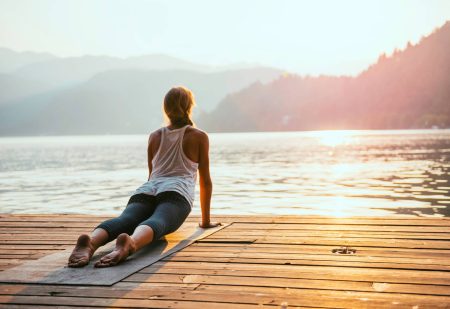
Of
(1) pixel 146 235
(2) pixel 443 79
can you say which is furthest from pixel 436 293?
(2) pixel 443 79

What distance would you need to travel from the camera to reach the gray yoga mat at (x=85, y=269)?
4262 millimetres

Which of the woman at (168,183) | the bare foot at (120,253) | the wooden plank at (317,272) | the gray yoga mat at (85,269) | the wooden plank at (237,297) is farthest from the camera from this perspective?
the woman at (168,183)

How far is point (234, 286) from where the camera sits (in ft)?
13.3

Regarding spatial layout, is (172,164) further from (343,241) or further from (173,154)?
(343,241)

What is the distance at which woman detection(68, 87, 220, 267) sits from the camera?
5.20 meters

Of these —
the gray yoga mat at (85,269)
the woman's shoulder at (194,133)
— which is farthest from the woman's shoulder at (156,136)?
the gray yoga mat at (85,269)

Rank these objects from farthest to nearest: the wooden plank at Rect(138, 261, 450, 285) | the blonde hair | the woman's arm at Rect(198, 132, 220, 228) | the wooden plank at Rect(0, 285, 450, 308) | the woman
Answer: the woman's arm at Rect(198, 132, 220, 228) < the blonde hair < the woman < the wooden plank at Rect(138, 261, 450, 285) < the wooden plank at Rect(0, 285, 450, 308)

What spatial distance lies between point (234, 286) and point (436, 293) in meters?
1.41

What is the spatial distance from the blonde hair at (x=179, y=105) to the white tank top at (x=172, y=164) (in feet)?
0.32

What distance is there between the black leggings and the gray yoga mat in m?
0.20

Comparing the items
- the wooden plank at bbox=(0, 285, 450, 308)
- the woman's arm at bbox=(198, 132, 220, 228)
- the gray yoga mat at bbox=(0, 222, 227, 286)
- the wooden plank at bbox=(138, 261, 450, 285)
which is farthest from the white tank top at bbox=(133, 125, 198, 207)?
the wooden plank at bbox=(0, 285, 450, 308)

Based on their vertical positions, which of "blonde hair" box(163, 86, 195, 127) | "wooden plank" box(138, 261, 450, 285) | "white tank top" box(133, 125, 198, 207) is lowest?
"wooden plank" box(138, 261, 450, 285)

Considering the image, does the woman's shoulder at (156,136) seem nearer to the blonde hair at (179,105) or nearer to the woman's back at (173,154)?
the woman's back at (173,154)

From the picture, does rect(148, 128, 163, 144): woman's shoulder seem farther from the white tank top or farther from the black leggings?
the black leggings
